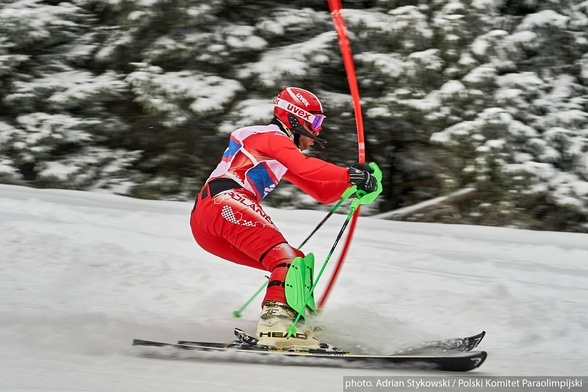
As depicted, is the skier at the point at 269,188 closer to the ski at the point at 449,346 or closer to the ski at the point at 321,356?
the ski at the point at 321,356

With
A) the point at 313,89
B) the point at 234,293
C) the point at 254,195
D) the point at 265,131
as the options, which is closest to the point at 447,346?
the point at 254,195

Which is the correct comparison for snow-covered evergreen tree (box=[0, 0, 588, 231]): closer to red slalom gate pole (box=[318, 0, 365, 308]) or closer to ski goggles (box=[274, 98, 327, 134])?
red slalom gate pole (box=[318, 0, 365, 308])

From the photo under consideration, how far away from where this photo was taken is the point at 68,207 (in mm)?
5957

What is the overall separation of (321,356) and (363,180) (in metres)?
0.91

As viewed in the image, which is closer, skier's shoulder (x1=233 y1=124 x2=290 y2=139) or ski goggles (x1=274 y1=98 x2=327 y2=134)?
skier's shoulder (x1=233 y1=124 x2=290 y2=139)

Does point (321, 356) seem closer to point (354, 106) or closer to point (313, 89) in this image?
point (354, 106)

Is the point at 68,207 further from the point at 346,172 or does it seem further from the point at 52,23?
the point at 52,23

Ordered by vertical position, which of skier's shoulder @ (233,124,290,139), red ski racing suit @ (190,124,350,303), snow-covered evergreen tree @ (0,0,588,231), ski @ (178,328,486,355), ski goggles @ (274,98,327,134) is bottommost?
snow-covered evergreen tree @ (0,0,588,231)

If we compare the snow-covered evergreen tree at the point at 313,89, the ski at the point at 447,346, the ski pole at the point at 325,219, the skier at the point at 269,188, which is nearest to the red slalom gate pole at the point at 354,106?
the ski pole at the point at 325,219

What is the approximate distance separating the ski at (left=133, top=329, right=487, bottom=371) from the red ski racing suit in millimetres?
328

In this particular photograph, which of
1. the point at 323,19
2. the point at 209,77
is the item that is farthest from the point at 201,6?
the point at 323,19

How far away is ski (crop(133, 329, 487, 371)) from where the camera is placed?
3.36m

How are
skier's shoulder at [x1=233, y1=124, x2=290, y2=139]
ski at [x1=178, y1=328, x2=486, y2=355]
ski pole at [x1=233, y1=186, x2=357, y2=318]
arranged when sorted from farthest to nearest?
1. ski pole at [x1=233, y1=186, x2=357, y2=318]
2. skier's shoulder at [x1=233, y1=124, x2=290, y2=139]
3. ski at [x1=178, y1=328, x2=486, y2=355]

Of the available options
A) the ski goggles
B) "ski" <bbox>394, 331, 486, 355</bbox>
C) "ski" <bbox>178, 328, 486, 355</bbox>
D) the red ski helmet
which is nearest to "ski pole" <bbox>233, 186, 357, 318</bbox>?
the red ski helmet
